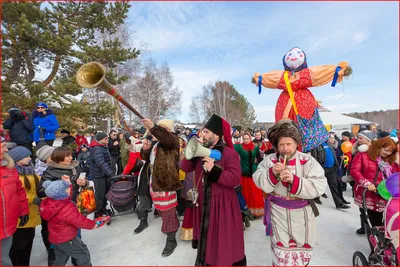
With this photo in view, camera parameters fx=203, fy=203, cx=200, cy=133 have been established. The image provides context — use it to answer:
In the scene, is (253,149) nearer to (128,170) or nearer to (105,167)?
(128,170)

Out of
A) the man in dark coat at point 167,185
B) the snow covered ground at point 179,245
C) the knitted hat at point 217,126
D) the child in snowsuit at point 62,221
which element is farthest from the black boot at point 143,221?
the knitted hat at point 217,126

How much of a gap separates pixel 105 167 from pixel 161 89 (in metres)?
21.1

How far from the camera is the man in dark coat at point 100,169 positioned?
420 centimetres

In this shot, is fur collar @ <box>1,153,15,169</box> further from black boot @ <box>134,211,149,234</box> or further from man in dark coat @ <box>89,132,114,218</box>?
black boot @ <box>134,211,149,234</box>

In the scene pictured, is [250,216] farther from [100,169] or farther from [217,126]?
[100,169]

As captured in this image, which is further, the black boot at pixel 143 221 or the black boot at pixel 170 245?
the black boot at pixel 143 221

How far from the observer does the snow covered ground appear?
2.93 m

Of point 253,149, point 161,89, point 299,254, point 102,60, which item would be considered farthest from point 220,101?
point 299,254

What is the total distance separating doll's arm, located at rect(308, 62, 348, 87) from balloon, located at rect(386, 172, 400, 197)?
1914mm

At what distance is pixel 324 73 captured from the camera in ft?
10.4

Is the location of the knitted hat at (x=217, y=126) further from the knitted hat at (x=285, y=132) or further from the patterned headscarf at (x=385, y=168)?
the patterned headscarf at (x=385, y=168)

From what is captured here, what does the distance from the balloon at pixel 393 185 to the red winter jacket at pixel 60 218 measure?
3177mm

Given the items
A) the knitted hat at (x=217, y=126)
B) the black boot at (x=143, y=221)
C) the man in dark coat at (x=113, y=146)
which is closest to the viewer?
the knitted hat at (x=217, y=126)

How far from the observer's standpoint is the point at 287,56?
3.47m
